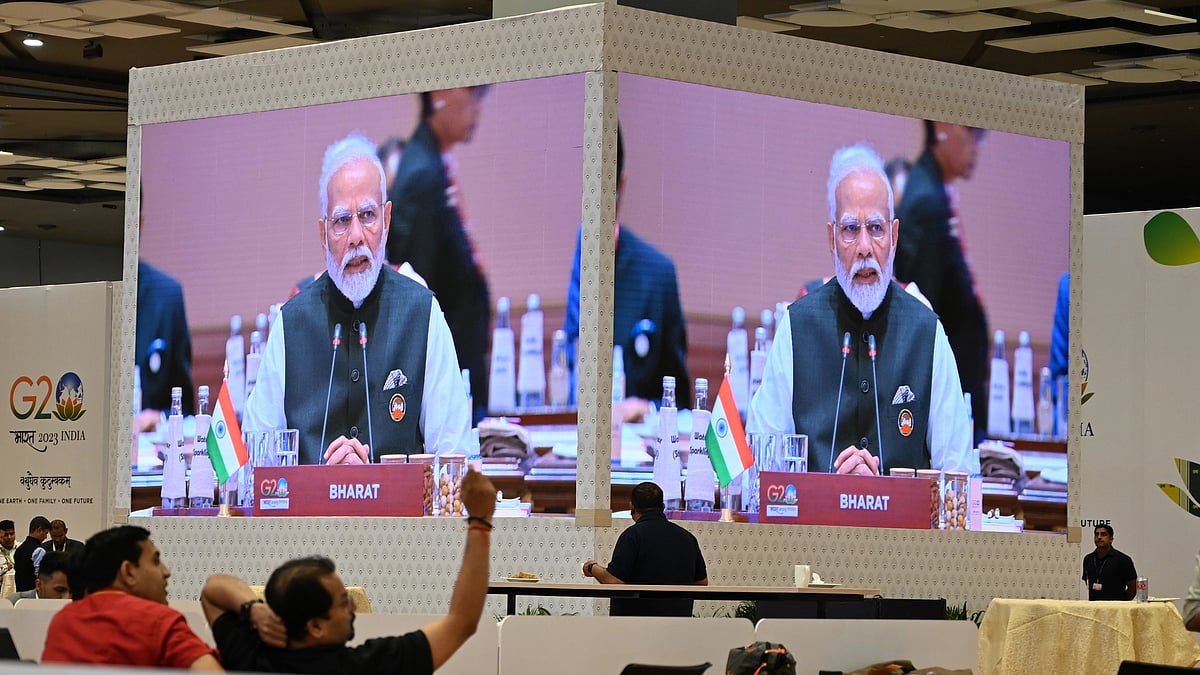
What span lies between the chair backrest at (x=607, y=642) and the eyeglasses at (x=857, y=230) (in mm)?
4966

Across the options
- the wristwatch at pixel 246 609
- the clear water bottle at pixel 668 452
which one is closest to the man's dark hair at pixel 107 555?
the wristwatch at pixel 246 609

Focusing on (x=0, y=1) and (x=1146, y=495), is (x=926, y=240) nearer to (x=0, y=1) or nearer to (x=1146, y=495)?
(x=1146, y=495)

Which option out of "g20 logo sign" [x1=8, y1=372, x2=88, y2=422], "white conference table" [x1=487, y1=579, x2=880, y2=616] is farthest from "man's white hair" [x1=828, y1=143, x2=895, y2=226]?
"g20 logo sign" [x1=8, y1=372, x2=88, y2=422]

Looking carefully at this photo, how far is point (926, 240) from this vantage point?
1020 cm

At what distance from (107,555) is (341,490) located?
6314mm

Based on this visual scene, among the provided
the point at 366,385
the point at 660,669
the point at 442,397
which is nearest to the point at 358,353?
the point at 366,385

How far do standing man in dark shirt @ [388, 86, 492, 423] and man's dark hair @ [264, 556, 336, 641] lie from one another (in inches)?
243

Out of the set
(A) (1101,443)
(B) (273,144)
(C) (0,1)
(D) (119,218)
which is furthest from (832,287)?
(D) (119,218)

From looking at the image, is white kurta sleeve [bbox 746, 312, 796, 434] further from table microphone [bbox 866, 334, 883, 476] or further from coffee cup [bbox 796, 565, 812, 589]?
coffee cup [bbox 796, 565, 812, 589]

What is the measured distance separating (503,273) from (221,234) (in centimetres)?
210

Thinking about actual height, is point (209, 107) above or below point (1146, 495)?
above

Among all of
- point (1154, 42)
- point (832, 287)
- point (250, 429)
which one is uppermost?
point (1154, 42)

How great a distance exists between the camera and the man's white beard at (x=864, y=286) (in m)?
9.94

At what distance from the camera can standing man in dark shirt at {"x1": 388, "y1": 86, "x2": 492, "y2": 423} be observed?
374 inches
